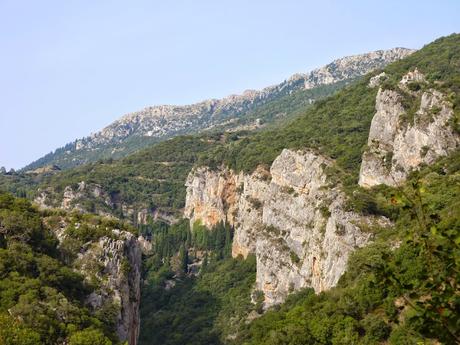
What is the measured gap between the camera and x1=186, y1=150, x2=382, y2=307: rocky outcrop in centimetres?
6756

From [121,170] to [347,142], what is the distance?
98920 mm

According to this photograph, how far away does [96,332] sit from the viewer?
3772 centimetres

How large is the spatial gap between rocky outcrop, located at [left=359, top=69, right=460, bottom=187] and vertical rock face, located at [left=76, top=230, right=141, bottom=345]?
1189 inches

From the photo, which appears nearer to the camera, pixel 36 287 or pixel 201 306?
pixel 36 287

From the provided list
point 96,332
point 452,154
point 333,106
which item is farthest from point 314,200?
point 96,332

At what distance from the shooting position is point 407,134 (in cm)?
7300

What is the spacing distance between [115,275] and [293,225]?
144 ft

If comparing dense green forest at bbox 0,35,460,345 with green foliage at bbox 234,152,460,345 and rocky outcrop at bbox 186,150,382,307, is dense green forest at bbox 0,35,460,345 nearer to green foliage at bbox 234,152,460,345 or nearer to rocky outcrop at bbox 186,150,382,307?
green foliage at bbox 234,152,460,345

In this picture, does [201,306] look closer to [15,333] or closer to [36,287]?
[36,287]

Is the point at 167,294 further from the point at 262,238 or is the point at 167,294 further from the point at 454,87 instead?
the point at 454,87

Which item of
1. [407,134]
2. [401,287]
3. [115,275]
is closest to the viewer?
[401,287]

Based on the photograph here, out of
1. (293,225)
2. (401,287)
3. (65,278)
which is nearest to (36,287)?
(65,278)

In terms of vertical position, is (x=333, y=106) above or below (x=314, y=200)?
above

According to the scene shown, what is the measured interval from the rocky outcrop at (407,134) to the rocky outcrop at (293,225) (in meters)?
6.57
